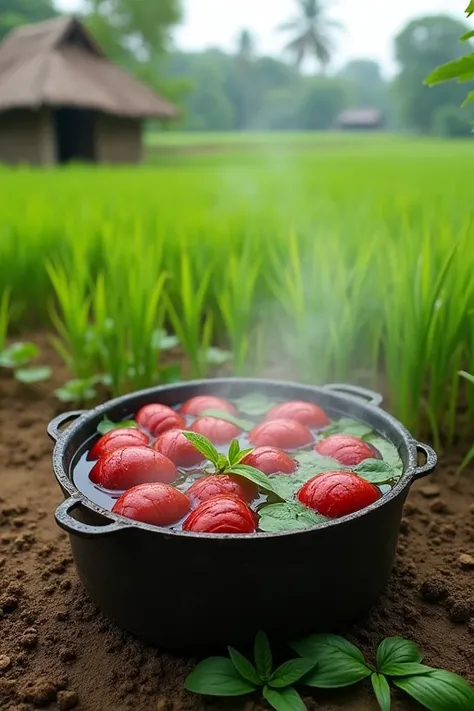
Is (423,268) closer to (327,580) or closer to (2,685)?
(327,580)

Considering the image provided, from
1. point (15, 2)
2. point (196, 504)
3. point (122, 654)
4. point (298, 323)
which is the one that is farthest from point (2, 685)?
point (15, 2)

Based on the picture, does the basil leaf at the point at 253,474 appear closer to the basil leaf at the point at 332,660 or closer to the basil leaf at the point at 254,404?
the basil leaf at the point at 332,660

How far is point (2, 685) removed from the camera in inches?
37.8

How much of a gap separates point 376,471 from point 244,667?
40 centimetres

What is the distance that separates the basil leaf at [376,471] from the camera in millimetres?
1102

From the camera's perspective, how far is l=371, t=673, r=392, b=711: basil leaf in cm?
86

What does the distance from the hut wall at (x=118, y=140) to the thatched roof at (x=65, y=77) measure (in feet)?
1.86

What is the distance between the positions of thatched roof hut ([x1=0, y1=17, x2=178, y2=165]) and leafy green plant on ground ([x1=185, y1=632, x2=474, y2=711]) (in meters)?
12.5

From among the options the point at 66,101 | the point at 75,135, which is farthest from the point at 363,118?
the point at 66,101

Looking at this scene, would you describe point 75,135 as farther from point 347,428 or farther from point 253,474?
→ point 253,474

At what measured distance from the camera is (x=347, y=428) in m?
1.30

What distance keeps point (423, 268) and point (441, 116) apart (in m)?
23.2

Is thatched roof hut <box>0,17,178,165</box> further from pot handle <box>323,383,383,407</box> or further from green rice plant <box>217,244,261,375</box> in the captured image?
pot handle <box>323,383,383,407</box>

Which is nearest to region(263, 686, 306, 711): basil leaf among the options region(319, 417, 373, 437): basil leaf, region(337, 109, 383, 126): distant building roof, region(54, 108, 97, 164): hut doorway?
region(319, 417, 373, 437): basil leaf
